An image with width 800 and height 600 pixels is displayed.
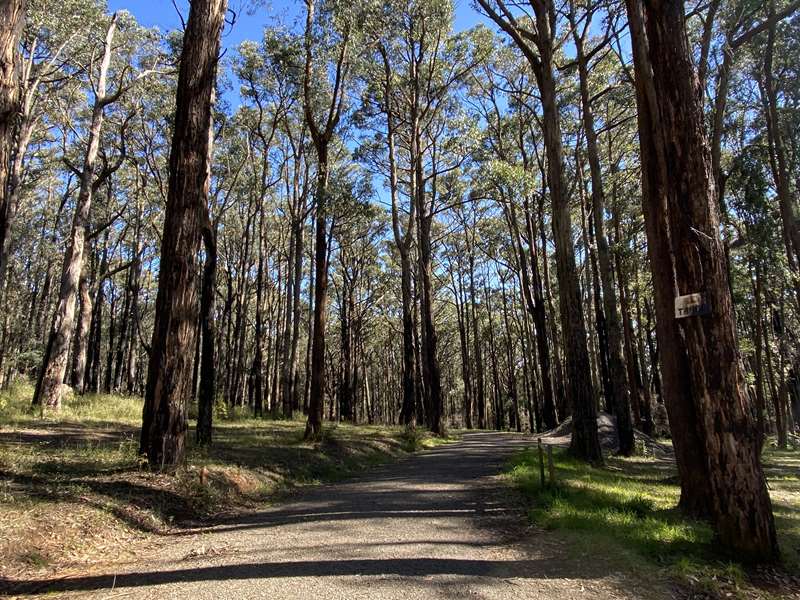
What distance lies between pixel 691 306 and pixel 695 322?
0.60 feet

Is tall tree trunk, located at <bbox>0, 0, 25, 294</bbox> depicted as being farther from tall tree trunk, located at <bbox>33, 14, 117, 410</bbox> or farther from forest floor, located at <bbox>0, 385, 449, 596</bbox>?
tall tree trunk, located at <bbox>33, 14, 117, 410</bbox>

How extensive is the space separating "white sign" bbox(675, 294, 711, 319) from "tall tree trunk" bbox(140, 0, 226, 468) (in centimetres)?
687

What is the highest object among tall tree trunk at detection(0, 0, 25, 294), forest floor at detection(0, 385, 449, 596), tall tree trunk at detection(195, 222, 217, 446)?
tall tree trunk at detection(0, 0, 25, 294)

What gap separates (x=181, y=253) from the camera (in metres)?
7.82

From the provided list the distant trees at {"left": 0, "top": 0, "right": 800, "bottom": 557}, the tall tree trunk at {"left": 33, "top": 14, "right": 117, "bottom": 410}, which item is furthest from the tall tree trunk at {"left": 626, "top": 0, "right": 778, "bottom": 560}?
the tall tree trunk at {"left": 33, "top": 14, "right": 117, "bottom": 410}

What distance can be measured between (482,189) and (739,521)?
19028 millimetres

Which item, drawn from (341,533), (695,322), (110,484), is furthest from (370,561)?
(695,322)

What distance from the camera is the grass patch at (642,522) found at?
4.42m

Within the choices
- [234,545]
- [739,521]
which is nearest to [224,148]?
[234,545]

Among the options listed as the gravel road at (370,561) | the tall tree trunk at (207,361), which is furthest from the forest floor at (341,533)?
the tall tree trunk at (207,361)

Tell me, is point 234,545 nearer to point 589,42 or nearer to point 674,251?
point 674,251

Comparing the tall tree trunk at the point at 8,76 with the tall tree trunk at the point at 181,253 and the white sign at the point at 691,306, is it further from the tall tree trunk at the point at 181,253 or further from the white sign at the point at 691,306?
the white sign at the point at 691,306

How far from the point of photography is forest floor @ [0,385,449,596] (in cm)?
471

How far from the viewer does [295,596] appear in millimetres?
3725
